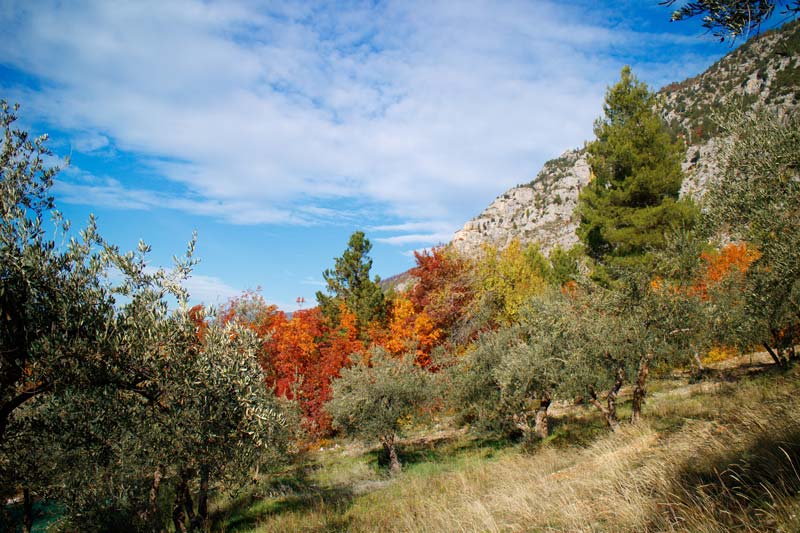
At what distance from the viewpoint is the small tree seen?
2241 centimetres

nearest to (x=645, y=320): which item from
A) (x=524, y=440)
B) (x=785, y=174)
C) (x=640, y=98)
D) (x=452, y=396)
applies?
(x=785, y=174)

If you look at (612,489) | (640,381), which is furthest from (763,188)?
(612,489)

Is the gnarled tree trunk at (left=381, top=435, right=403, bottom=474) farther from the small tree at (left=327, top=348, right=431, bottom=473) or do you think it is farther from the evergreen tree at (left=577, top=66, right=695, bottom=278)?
the evergreen tree at (left=577, top=66, right=695, bottom=278)

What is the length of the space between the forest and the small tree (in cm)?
12

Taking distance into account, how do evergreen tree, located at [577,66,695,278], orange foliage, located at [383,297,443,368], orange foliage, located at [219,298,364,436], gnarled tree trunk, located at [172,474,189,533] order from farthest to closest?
orange foliage, located at [383,297,443,368] < orange foliage, located at [219,298,364,436] < evergreen tree, located at [577,66,695,278] < gnarled tree trunk, located at [172,474,189,533]

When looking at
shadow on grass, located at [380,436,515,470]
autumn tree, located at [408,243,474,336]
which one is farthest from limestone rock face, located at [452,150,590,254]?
shadow on grass, located at [380,436,515,470]

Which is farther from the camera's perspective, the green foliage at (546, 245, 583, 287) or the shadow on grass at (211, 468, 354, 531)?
the green foliage at (546, 245, 583, 287)

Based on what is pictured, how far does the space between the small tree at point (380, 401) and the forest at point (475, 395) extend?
4.8 inches

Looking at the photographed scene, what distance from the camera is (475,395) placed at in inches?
918

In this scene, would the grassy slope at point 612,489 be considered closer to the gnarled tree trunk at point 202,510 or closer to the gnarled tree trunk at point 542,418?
the gnarled tree trunk at point 542,418

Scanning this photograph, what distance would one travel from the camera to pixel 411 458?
24.9 metres

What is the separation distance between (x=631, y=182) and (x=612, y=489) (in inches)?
1078

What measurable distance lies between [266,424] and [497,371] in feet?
50.5

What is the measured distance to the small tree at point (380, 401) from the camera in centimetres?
2241
